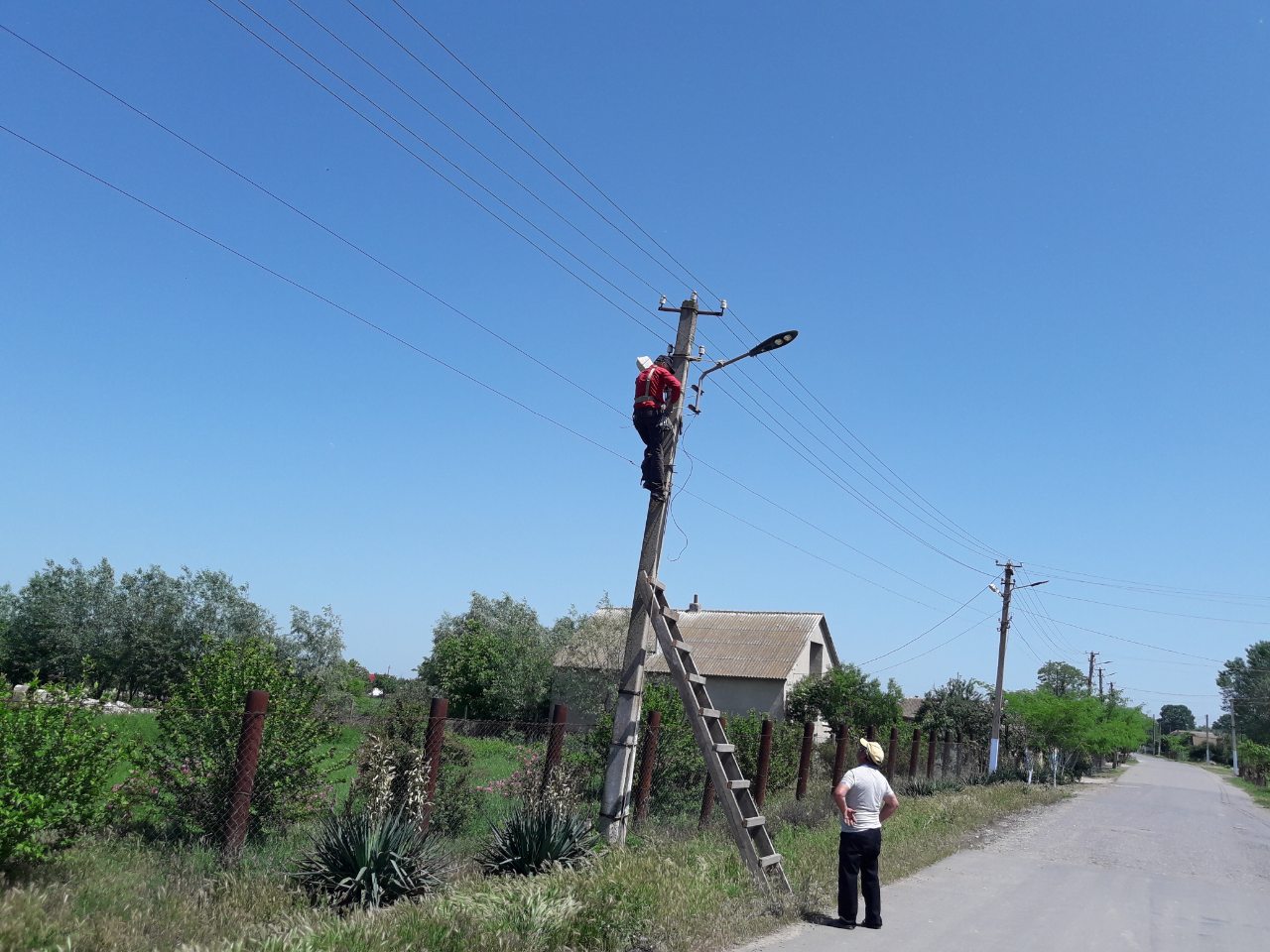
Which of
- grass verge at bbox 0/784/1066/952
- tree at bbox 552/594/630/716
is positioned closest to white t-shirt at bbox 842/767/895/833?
grass verge at bbox 0/784/1066/952

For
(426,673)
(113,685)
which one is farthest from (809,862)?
(426,673)

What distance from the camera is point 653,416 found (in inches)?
390

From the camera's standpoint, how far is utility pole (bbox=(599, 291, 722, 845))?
936 centimetres

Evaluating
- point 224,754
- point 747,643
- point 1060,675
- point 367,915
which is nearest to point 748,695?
point 747,643

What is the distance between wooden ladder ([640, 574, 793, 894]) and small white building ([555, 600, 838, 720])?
2737 cm

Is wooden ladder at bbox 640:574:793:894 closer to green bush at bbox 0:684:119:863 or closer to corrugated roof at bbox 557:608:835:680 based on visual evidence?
green bush at bbox 0:684:119:863

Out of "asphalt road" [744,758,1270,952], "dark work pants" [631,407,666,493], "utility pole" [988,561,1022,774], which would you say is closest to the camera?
"asphalt road" [744,758,1270,952]

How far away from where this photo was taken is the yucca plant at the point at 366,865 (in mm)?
6523

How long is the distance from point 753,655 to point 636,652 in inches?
1317

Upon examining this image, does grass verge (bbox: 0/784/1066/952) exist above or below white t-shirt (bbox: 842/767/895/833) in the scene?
below

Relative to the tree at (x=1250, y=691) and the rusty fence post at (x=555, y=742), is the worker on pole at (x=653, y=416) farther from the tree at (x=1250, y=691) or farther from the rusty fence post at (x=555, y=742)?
the tree at (x=1250, y=691)

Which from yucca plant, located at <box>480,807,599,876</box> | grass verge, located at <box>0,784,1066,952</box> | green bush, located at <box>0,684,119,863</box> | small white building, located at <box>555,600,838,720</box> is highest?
small white building, located at <box>555,600,838,720</box>

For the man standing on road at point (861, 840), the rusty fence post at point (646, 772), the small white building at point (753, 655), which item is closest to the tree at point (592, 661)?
the small white building at point (753, 655)

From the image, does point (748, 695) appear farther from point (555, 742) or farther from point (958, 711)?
point (555, 742)
